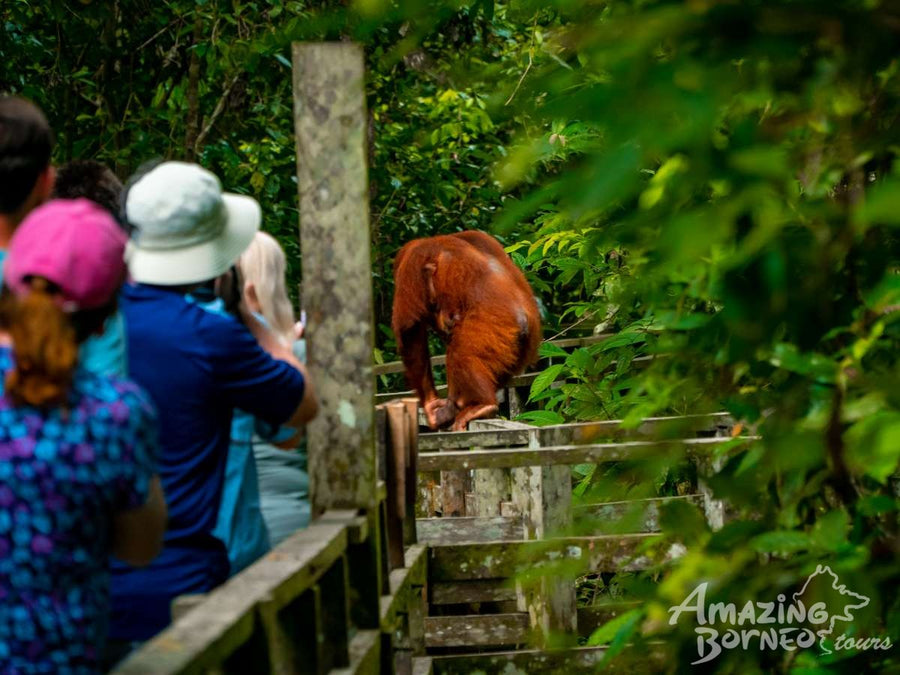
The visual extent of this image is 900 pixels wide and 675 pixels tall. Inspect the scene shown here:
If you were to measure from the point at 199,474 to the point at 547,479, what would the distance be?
250 cm

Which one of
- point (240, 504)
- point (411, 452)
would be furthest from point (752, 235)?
point (411, 452)

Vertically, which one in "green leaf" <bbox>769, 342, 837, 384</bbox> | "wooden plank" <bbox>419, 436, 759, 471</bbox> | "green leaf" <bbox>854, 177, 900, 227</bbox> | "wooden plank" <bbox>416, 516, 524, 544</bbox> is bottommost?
"wooden plank" <bbox>416, 516, 524, 544</bbox>

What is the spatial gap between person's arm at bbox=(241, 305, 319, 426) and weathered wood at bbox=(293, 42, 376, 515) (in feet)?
0.46

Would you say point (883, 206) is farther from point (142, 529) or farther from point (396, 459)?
point (396, 459)

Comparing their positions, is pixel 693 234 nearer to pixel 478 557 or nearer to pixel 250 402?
pixel 250 402

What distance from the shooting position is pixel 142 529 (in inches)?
77.6

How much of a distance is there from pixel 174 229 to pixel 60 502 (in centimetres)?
93

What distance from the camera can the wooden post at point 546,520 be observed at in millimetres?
4777

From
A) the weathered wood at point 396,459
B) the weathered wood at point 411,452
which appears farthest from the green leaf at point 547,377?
the weathered wood at point 396,459

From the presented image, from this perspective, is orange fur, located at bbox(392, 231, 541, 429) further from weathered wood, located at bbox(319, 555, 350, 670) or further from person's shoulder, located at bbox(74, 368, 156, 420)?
person's shoulder, located at bbox(74, 368, 156, 420)

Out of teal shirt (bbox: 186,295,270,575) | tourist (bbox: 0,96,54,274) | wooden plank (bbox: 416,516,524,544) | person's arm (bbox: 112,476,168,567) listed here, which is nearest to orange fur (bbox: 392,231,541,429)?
wooden plank (bbox: 416,516,524,544)

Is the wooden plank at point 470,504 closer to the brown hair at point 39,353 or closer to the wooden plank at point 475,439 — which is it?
the wooden plank at point 475,439

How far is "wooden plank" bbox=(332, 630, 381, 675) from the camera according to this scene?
2986 millimetres

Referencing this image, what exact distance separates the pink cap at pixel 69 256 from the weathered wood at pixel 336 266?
1.09 m
